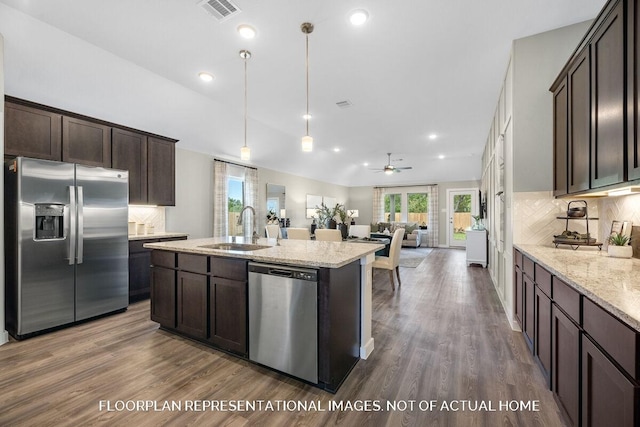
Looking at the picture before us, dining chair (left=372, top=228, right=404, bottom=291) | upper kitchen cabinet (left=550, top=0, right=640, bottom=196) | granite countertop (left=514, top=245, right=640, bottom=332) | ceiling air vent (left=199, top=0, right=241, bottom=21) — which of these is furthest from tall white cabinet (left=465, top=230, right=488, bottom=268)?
ceiling air vent (left=199, top=0, right=241, bottom=21)

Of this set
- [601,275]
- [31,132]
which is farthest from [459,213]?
[31,132]

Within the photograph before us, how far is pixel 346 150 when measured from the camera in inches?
295

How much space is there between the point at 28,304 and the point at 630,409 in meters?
4.28

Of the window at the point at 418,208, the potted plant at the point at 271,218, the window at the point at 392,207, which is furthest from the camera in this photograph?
the window at the point at 392,207

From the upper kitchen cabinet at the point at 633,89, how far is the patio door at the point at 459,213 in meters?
9.03

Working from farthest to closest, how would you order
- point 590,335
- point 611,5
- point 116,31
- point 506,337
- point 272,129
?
point 272,129 < point 506,337 < point 116,31 < point 611,5 < point 590,335

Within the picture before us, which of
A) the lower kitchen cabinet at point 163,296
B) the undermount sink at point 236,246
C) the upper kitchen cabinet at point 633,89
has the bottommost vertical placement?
the lower kitchen cabinet at point 163,296

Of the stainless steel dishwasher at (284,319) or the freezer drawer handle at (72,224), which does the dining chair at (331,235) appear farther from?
the freezer drawer handle at (72,224)

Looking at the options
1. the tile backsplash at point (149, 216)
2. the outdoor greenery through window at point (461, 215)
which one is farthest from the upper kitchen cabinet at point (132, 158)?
the outdoor greenery through window at point (461, 215)

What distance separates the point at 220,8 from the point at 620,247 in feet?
11.5

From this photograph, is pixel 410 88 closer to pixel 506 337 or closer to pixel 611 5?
pixel 611 5

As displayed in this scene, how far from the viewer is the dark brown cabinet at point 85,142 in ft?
10.7

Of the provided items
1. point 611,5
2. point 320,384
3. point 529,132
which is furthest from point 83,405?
point 529,132

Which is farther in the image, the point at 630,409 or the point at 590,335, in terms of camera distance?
the point at 590,335
